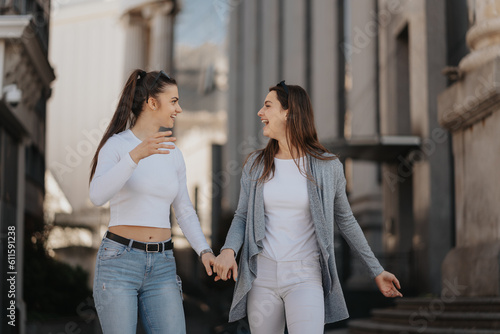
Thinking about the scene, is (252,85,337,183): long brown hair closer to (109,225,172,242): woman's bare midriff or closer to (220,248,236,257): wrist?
(220,248,236,257): wrist

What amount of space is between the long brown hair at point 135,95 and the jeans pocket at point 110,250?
436mm

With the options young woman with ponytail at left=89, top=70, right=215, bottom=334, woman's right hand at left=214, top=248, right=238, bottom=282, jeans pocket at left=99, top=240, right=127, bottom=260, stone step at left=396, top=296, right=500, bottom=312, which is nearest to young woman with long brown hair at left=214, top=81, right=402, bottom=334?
woman's right hand at left=214, top=248, right=238, bottom=282

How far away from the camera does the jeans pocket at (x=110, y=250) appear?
3.74m

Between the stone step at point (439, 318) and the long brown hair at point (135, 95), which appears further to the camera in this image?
the stone step at point (439, 318)

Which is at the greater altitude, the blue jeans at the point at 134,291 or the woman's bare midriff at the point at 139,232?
the woman's bare midriff at the point at 139,232

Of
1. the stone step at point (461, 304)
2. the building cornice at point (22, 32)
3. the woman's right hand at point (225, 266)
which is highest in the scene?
the building cornice at point (22, 32)

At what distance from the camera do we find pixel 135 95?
13.5 feet

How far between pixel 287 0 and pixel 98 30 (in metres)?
51.2

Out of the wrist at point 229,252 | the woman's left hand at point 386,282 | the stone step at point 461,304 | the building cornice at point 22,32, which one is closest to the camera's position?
the wrist at point 229,252

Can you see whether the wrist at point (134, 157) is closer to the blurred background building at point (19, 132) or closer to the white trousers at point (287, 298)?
the white trousers at point (287, 298)

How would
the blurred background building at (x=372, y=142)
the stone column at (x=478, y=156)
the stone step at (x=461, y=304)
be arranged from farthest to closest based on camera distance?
the blurred background building at (x=372, y=142) < the stone column at (x=478, y=156) < the stone step at (x=461, y=304)

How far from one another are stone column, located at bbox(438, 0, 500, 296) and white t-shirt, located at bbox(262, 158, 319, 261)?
4.99m

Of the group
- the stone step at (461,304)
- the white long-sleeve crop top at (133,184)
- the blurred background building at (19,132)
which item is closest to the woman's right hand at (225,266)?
the white long-sleeve crop top at (133,184)

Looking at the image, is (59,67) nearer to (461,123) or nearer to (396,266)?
(396,266)
